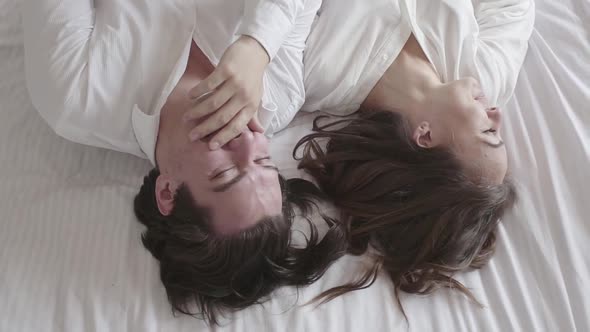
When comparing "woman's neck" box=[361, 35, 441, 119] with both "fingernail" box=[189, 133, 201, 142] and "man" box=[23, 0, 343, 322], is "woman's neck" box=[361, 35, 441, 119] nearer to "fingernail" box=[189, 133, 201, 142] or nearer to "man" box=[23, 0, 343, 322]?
"man" box=[23, 0, 343, 322]

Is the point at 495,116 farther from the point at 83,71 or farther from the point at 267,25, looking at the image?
the point at 83,71

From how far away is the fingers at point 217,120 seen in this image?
0.90 metres

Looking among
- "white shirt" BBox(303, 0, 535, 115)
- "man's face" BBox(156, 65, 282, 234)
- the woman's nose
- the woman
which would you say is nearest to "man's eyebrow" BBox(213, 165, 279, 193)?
"man's face" BBox(156, 65, 282, 234)

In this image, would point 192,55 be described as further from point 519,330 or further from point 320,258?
point 519,330

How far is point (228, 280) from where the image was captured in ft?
3.11

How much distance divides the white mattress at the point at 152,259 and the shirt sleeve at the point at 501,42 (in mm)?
83

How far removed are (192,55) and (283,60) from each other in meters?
0.19

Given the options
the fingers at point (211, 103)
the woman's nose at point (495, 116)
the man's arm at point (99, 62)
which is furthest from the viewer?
the woman's nose at point (495, 116)

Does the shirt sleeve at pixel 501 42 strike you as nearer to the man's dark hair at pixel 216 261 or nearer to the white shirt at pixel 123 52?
the white shirt at pixel 123 52

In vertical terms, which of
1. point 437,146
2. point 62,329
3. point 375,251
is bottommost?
point 62,329

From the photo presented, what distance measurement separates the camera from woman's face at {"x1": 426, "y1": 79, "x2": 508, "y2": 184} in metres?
1.06

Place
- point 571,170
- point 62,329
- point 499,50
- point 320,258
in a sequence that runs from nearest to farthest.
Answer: point 62,329
point 320,258
point 571,170
point 499,50

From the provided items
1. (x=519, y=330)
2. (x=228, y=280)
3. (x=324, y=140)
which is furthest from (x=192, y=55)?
(x=519, y=330)

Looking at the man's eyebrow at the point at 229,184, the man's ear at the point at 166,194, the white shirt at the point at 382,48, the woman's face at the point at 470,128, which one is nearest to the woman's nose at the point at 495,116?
the woman's face at the point at 470,128
